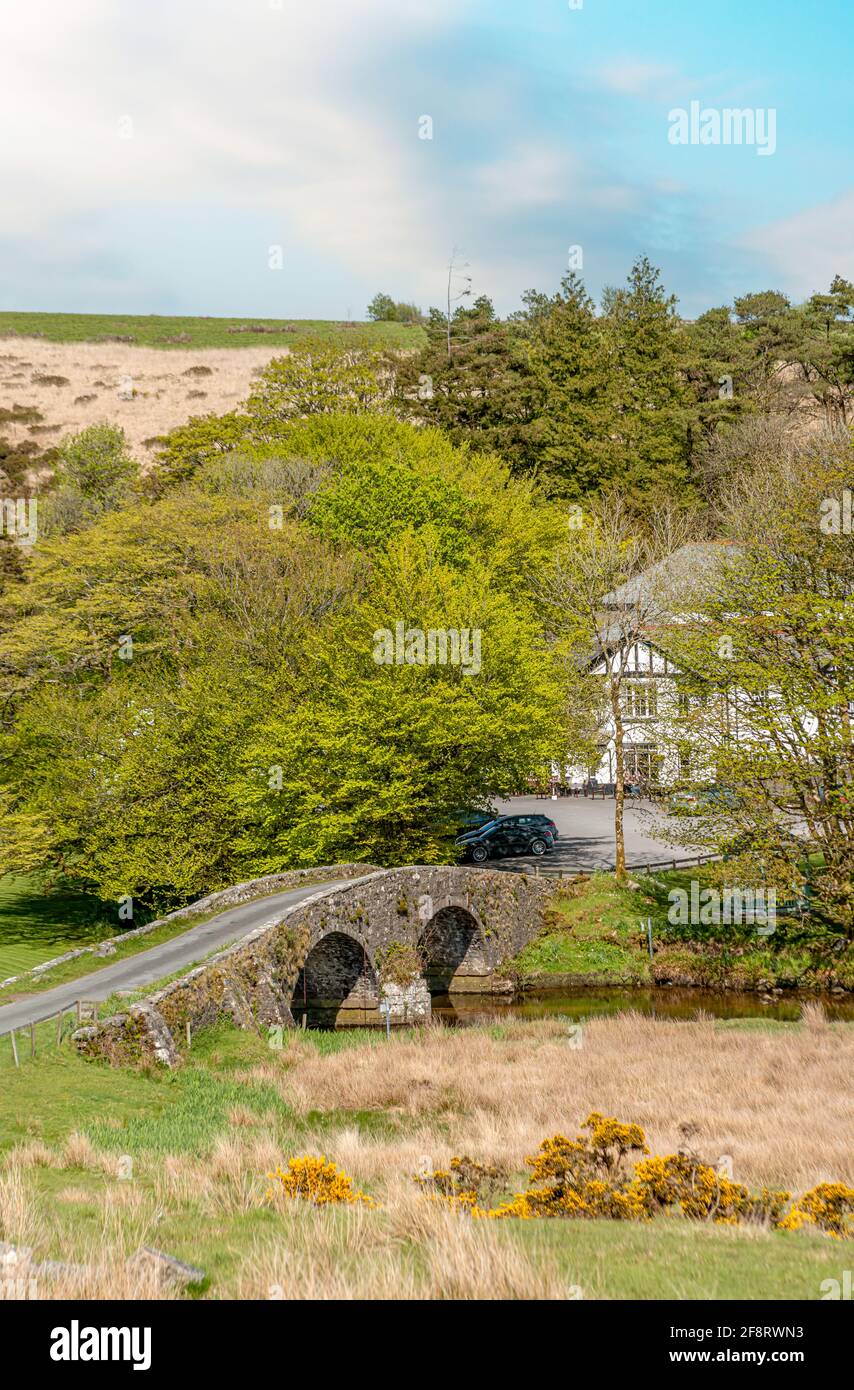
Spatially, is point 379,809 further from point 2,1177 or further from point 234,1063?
point 2,1177

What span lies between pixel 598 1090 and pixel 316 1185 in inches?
449

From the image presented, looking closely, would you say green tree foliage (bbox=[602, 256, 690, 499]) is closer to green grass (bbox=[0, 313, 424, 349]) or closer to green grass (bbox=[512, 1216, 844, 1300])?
green grass (bbox=[0, 313, 424, 349])

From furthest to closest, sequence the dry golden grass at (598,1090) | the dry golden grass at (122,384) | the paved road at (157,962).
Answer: the dry golden grass at (122,384), the paved road at (157,962), the dry golden grass at (598,1090)

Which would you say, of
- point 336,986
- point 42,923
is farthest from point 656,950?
point 42,923

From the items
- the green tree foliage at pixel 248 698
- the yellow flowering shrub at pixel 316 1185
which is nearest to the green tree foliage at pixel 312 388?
the green tree foliage at pixel 248 698

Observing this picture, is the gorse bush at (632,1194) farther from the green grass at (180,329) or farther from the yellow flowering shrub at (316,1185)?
the green grass at (180,329)

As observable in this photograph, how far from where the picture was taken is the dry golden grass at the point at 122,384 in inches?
4680

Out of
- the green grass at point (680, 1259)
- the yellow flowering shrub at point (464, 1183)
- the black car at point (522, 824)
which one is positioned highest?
the green grass at point (680, 1259)

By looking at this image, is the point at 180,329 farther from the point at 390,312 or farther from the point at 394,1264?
the point at 394,1264

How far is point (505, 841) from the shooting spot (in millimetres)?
52625

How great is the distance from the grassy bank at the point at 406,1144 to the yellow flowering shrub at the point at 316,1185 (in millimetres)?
367

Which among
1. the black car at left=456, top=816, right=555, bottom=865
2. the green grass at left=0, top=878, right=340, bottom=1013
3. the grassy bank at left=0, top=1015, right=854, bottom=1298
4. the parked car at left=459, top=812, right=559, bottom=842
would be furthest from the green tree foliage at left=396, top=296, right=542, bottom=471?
the grassy bank at left=0, top=1015, right=854, bottom=1298

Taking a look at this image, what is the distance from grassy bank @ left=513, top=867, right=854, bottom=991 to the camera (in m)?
38.1

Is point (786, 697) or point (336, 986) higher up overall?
point (786, 697)
